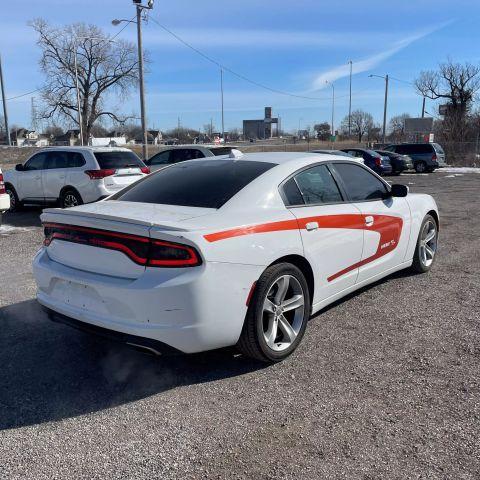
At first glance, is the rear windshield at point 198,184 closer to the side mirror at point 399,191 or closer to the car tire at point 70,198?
the side mirror at point 399,191

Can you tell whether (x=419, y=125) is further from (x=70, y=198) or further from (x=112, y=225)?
(x=112, y=225)

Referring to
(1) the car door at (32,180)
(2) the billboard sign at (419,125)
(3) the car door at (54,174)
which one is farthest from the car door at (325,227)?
(2) the billboard sign at (419,125)

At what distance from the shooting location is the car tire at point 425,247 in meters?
5.75

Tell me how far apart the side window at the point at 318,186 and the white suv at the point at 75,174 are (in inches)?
248

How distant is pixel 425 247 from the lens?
5.95 meters

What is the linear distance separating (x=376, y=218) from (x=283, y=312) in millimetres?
1629

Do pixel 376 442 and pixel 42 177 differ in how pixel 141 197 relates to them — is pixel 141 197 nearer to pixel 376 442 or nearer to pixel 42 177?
pixel 376 442

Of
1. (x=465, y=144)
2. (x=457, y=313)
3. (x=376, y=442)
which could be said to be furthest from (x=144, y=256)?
(x=465, y=144)

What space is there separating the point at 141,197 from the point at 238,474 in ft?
7.82

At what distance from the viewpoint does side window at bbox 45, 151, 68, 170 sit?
1076 centimetres

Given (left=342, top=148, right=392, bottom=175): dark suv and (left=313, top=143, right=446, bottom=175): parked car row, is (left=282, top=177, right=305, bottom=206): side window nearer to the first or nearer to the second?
(left=342, top=148, right=392, bottom=175): dark suv

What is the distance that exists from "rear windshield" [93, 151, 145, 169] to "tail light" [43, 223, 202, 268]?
7241mm

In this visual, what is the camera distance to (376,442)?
2.70 meters

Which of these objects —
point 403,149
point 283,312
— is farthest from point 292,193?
point 403,149
